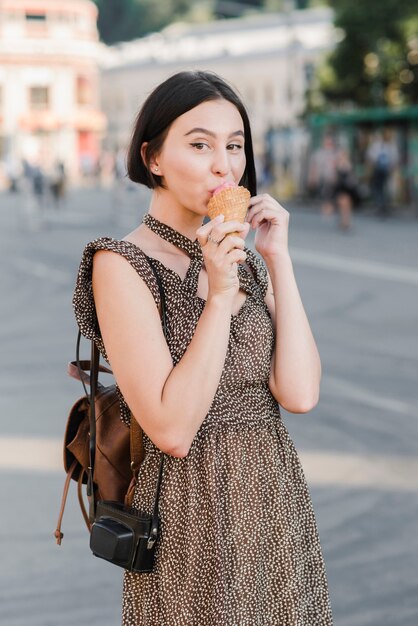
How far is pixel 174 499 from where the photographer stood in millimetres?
2373

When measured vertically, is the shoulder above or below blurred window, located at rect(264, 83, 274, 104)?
above

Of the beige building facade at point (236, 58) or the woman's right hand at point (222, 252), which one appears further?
the beige building facade at point (236, 58)

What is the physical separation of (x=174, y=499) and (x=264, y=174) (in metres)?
35.0

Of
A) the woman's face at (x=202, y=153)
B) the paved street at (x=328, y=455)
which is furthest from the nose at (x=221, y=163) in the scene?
the paved street at (x=328, y=455)

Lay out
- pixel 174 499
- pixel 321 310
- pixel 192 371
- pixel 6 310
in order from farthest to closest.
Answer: pixel 6 310 → pixel 321 310 → pixel 174 499 → pixel 192 371

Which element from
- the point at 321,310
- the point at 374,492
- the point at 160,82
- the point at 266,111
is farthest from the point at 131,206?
the point at 266,111

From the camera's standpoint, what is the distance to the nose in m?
2.37

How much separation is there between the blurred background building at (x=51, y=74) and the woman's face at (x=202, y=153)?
84683 millimetres

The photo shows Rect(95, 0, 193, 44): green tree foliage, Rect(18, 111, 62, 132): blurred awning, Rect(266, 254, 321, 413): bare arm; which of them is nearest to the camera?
Rect(266, 254, 321, 413): bare arm

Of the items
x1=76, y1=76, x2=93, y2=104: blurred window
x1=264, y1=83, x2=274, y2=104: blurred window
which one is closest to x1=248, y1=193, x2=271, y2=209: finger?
x1=264, y1=83, x2=274, y2=104: blurred window

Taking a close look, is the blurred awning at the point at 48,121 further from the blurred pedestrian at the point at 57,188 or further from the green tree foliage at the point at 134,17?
the blurred pedestrian at the point at 57,188

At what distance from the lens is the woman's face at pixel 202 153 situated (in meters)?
2.38

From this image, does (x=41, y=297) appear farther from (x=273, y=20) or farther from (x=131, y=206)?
(x=273, y=20)

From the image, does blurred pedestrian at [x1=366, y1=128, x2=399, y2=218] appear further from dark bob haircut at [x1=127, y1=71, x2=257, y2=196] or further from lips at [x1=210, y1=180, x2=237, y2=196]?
lips at [x1=210, y1=180, x2=237, y2=196]
